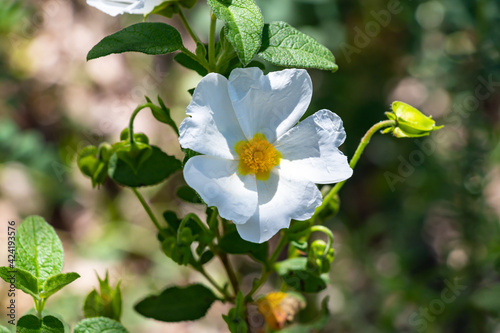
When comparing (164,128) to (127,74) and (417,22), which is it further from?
(417,22)

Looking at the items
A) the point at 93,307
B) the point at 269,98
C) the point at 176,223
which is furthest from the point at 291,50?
the point at 93,307

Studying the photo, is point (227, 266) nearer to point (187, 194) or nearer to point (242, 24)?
point (187, 194)

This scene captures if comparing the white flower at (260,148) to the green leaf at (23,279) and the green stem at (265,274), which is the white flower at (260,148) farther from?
the green leaf at (23,279)

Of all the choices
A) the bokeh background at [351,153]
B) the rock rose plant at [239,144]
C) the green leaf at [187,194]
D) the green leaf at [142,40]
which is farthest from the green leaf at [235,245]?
the bokeh background at [351,153]

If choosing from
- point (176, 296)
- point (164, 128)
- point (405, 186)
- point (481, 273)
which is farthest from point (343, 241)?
point (176, 296)

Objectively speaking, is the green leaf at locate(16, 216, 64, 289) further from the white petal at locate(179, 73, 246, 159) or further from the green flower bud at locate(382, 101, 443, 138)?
the green flower bud at locate(382, 101, 443, 138)

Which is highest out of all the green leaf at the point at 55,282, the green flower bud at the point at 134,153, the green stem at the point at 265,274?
the green flower bud at the point at 134,153
